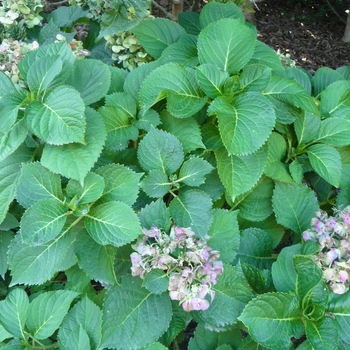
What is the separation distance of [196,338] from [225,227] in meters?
0.34

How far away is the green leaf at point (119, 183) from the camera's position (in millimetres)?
1021

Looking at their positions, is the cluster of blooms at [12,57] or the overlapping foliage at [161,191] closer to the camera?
the overlapping foliage at [161,191]

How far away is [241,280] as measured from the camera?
1.05m

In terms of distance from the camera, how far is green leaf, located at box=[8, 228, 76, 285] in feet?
3.28

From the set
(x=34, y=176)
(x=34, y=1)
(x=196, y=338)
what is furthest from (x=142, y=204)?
(x=34, y=1)

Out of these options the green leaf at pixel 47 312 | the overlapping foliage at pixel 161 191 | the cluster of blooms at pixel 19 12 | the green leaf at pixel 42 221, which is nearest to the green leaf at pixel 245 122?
the overlapping foliage at pixel 161 191

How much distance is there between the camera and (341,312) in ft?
3.32

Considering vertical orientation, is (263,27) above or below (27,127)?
below

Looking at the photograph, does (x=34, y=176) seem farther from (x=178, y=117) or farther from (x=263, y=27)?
(x=263, y=27)

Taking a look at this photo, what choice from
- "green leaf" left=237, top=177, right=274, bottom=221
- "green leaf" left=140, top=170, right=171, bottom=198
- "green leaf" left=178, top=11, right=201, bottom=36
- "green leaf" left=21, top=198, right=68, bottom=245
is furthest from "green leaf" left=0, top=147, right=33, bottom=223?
"green leaf" left=178, top=11, right=201, bottom=36

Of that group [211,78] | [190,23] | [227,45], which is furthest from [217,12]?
[211,78]

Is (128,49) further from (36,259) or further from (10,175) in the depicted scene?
(36,259)

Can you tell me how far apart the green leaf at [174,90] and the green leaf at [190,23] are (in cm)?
54

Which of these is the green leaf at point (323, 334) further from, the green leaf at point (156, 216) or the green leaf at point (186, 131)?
the green leaf at point (186, 131)
